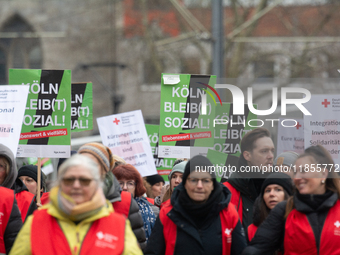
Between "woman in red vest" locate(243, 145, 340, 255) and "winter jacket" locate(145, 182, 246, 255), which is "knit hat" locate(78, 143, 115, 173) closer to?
"winter jacket" locate(145, 182, 246, 255)

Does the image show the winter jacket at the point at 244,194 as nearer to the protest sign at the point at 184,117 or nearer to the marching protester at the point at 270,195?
the marching protester at the point at 270,195

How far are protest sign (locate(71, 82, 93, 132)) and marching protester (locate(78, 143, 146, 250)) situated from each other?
9.54 ft

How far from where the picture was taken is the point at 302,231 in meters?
4.17

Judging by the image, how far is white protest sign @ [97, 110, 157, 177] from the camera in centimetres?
782

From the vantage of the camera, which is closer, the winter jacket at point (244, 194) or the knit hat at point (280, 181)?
the knit hat at point (280, 181)

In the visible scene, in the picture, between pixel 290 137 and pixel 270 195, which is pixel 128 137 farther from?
pixel 270 195

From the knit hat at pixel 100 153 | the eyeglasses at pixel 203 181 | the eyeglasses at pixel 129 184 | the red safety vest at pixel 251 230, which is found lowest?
the red safety vest at pixel 251 230

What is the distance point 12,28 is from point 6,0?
1418mm

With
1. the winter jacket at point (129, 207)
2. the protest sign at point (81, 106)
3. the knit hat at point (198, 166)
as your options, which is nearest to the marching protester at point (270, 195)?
the knit hat at point (198, 166)

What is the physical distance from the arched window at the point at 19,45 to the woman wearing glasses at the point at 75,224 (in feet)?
92.3

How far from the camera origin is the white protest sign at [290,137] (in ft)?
25.3

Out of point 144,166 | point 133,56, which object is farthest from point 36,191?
point 133,56

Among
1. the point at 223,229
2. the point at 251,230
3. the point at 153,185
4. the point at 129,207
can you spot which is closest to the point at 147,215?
the point at 129,207

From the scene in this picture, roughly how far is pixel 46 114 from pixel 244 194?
251cm
